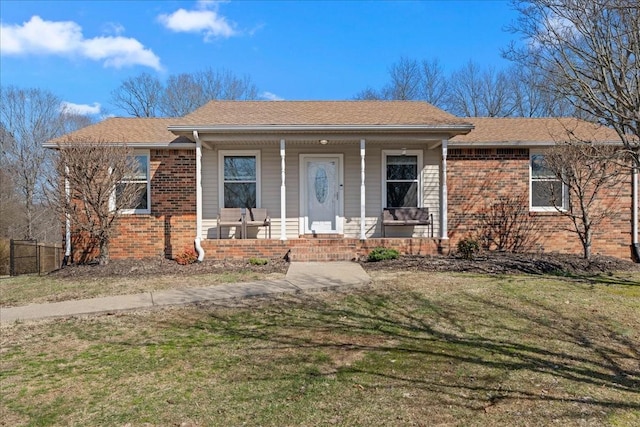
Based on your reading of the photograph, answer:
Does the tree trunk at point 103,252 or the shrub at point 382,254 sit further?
the tree trunk at point 103,252

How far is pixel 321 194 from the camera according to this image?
11219 mm

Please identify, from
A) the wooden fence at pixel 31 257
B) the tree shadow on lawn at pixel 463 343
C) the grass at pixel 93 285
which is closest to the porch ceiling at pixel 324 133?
the grass at pixel 93 285

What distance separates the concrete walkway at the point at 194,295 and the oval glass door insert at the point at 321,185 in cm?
353

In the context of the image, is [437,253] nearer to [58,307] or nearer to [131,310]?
[131,310]

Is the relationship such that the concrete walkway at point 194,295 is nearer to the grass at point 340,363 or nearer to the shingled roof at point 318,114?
the grass at point 340,363

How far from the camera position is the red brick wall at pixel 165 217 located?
34.7 ft

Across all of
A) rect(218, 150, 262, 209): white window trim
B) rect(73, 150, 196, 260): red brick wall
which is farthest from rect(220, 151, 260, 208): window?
rect(73, 150, 196, 260): red brick wall

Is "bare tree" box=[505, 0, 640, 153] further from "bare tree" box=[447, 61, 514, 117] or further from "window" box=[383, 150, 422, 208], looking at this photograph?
"bare tree" box=[447, 61, 514, 117]

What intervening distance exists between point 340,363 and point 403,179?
818 cm

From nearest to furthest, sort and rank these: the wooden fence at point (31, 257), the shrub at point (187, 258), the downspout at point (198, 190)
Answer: the shrub at point (187, 258), the downspout at point (198, 190), the wooden fence at point (31, 257)

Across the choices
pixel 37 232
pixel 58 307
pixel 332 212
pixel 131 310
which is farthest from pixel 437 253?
pixel 37 232

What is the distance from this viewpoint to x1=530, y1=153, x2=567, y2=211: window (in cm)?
1096

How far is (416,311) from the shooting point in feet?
17.1

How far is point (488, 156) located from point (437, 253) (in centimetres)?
321
